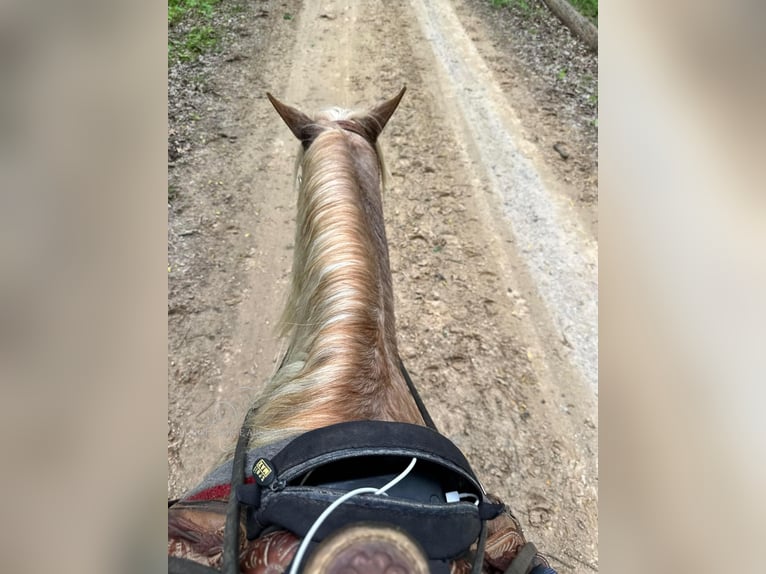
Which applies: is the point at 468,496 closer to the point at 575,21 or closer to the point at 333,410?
the point at 333,410

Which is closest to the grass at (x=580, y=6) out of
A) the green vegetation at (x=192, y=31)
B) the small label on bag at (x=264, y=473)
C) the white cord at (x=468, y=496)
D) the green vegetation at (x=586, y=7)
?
the green vegetation at (x=586, y=7)

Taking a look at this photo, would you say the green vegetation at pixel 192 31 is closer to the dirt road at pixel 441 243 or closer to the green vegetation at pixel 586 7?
the dirt road at pixel 441 243

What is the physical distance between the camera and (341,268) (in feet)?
3.90

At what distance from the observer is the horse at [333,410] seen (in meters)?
0.76

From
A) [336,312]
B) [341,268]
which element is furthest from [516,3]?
[336,312]

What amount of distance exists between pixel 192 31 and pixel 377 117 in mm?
2589

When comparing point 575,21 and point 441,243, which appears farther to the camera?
point 575,21

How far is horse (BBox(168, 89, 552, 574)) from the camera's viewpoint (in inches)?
29.7

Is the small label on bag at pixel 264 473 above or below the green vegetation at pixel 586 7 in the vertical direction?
below

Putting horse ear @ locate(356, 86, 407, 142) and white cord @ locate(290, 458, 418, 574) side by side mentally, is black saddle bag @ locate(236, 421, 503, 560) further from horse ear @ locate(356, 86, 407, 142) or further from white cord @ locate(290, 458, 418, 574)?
horse ear @ locate(356, 86, 407, 142)

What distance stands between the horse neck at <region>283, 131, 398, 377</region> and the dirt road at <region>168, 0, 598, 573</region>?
1010mm

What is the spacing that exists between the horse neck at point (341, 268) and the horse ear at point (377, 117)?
186 millimetres
